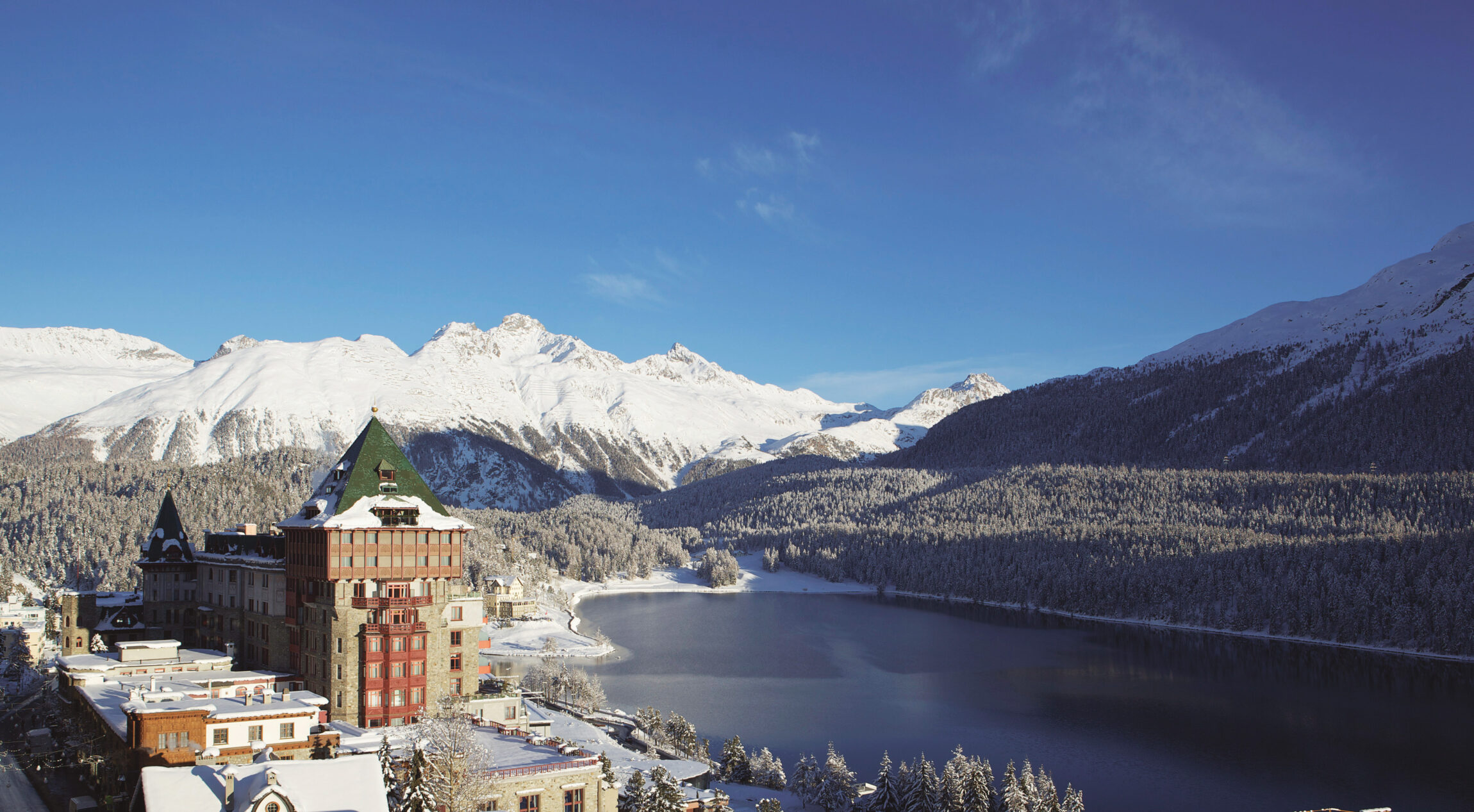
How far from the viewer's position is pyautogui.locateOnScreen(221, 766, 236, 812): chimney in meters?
38.2

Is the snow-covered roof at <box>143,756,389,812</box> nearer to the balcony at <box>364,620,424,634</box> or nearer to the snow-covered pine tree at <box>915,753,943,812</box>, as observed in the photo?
the balcony at <box>364,620,424,634</box>

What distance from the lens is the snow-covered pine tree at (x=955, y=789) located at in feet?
192

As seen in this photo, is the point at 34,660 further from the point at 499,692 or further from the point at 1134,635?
the point at 1134,635

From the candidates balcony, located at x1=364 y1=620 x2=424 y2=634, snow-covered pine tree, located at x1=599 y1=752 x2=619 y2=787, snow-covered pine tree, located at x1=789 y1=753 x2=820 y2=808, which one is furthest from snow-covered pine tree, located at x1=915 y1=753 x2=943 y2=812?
balcony, located at x1=364 y1=620 x2=424 y2=634

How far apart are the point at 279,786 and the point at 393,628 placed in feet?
69.2

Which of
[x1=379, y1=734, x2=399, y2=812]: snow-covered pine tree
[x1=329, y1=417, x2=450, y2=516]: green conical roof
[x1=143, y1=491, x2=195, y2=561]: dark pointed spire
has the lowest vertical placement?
→ [x1=379, y1=734, x2=399, y2=812]: snow-covered pine tree

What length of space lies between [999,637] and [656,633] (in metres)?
51.3

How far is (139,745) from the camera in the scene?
45.9 metres

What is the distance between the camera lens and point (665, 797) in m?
50.7

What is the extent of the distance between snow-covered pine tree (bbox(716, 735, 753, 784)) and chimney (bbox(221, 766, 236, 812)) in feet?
120

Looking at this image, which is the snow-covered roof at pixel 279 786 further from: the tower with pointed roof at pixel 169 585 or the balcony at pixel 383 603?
the tower with pointed roof at pixel 169 585

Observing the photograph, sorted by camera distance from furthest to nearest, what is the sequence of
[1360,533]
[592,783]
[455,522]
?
1. [1360,533]
2. [455,522]
3. [592,783]

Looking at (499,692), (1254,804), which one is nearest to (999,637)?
(1254,804)

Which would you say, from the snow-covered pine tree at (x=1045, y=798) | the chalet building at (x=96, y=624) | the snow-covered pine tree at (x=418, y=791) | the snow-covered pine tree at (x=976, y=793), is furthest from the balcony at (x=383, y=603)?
the snow-covered pine tree at (x=1045, y=798)
